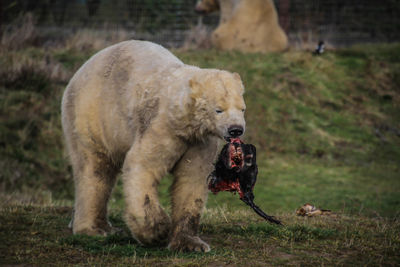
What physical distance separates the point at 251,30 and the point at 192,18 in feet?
11.9

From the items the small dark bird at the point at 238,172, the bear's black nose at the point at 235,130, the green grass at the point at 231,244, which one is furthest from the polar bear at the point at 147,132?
the green grass at the point at 231,244

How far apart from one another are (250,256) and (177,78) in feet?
5.97

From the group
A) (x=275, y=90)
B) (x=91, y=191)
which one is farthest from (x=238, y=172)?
(x=275, y=90)

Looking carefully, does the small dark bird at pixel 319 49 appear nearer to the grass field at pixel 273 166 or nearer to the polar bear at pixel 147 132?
the grass field at pixel 273 166

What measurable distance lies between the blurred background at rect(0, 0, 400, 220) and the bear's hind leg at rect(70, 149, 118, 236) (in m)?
3.38

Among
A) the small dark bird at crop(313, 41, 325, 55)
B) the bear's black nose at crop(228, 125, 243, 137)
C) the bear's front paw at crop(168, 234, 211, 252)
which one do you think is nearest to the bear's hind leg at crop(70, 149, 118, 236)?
the bear's front paw at crop(168, 234, 211, 252)

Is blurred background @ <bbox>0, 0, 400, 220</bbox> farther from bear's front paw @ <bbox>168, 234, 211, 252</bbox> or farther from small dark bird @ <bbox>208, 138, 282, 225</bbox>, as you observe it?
small dark bird @ <bbox>208, 138, 282, 225</bbox>

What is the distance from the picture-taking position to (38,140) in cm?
1354

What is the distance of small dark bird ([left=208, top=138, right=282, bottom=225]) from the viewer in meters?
4.96

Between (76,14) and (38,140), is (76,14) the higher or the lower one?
the higher one

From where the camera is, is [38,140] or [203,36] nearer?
[38,140]

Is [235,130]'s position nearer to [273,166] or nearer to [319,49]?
[273,166]

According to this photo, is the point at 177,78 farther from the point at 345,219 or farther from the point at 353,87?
the point at 353,87

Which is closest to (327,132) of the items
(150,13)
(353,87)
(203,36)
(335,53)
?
(353,87)
